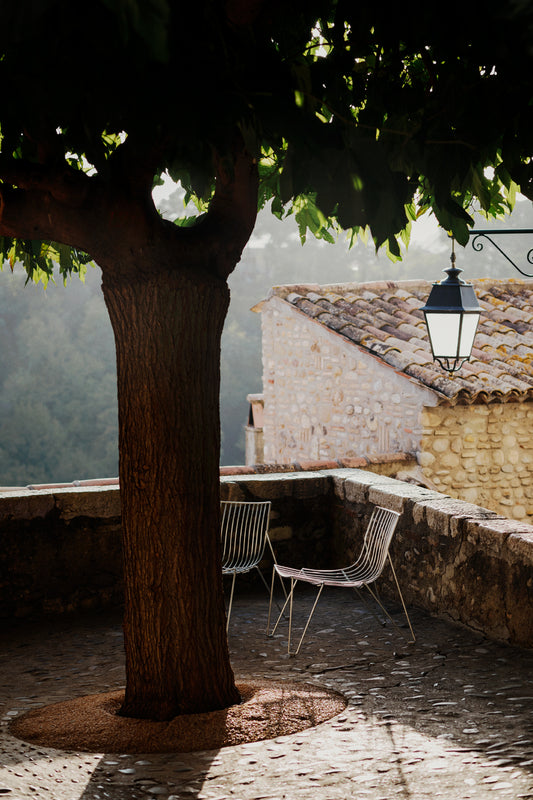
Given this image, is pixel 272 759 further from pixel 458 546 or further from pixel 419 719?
pixel 458 546

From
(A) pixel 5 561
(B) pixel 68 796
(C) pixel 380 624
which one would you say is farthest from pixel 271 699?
(A) pixel 5 561

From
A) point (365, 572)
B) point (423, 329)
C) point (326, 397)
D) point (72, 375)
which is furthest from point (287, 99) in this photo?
point (72, 375)

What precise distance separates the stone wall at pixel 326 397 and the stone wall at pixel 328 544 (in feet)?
8.52

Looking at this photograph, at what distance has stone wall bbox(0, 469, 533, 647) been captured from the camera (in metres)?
4.30

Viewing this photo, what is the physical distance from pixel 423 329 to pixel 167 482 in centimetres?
685

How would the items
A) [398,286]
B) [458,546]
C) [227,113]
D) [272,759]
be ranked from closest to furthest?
[227,113], [272,759], [458,546], [398,286]

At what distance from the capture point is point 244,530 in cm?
546

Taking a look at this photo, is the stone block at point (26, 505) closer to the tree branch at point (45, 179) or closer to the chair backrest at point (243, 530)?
the chair backrest at point (243, 530)

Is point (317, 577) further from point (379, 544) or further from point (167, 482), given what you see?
point (167, 482)

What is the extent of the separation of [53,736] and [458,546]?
243 cm

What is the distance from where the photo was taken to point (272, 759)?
284 cm

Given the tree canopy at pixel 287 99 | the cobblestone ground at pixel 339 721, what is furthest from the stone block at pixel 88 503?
the tree canopy at pixel 287 99

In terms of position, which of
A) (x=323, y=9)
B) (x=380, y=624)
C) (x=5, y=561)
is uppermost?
(x=323, y=9)

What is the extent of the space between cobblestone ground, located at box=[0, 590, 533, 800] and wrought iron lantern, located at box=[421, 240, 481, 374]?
1907mm
